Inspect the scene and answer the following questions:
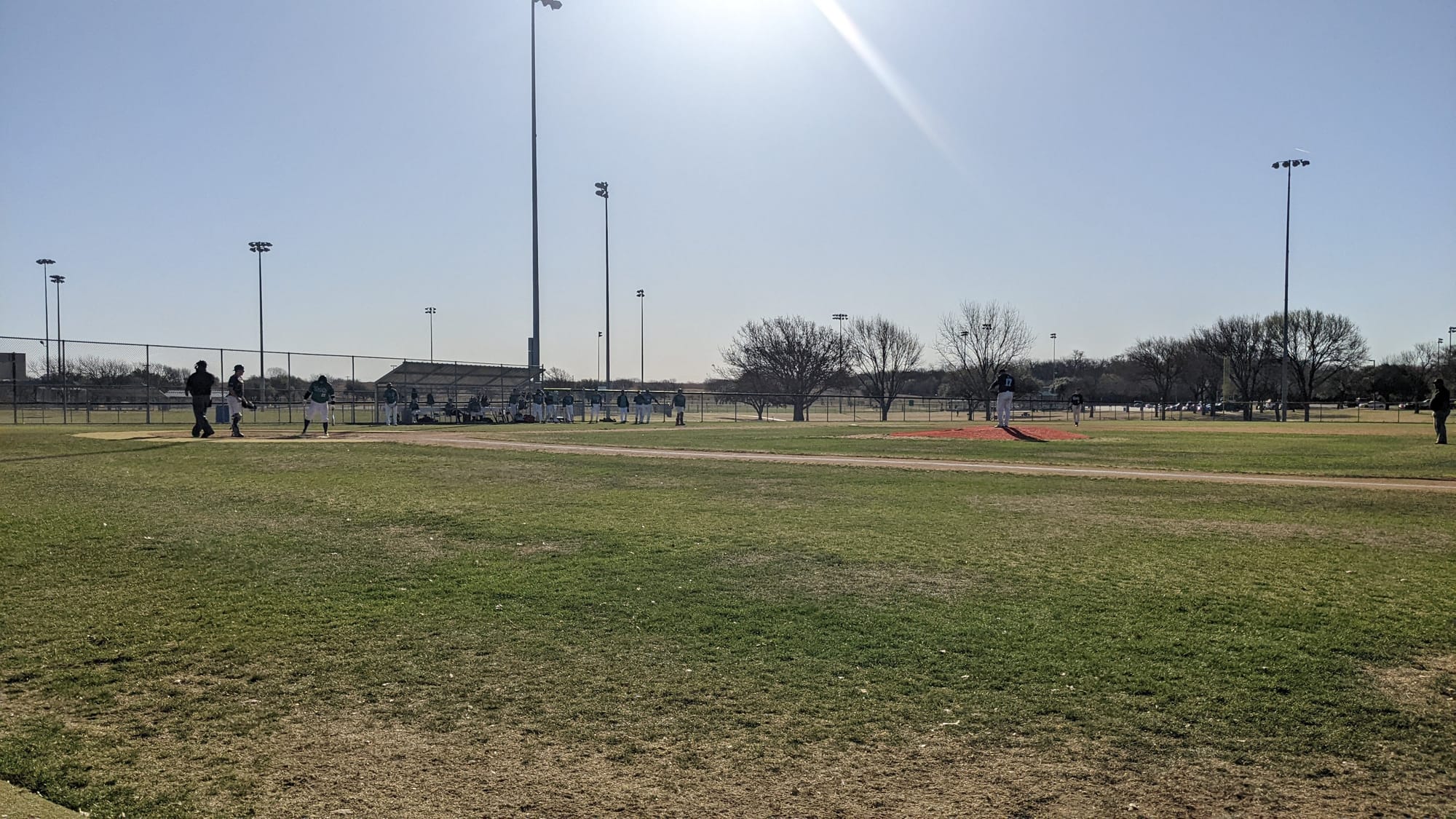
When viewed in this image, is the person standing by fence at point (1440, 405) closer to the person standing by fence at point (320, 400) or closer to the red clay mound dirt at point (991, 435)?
the red clay mound dirt at point (991, 435)

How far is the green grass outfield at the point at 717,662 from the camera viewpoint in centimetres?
351

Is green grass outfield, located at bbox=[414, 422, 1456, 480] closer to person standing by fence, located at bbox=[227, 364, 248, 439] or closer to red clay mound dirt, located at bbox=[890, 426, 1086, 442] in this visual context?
red clay mound dirt, located at bbox=[890, 426, 1086, 442]

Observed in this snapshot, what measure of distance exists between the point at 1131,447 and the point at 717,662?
2152 centimetres

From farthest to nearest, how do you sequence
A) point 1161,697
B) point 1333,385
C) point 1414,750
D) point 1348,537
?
1. point 1333,385
2. point 1348,537
3. point 1161,697
4. point 1414,750

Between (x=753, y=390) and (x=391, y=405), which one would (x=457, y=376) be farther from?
(x=753, y=390)

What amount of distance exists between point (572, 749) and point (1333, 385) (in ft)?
383

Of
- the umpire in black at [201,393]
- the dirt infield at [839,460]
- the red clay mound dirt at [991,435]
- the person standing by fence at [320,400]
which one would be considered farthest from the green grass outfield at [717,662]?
the red clay mound dirt at [991,435]

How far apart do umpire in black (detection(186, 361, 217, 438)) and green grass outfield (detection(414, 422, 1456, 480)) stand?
6752 millimetres

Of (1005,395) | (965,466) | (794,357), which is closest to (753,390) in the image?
(794,357)

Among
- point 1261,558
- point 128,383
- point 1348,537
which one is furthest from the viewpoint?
point 128,383

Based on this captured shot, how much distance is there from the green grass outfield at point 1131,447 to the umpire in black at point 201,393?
6.75 metres

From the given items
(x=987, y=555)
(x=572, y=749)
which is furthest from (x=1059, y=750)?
(x=987, y=555)

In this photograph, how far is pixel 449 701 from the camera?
14.3 ft

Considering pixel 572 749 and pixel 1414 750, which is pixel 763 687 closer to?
pixel 572 749
